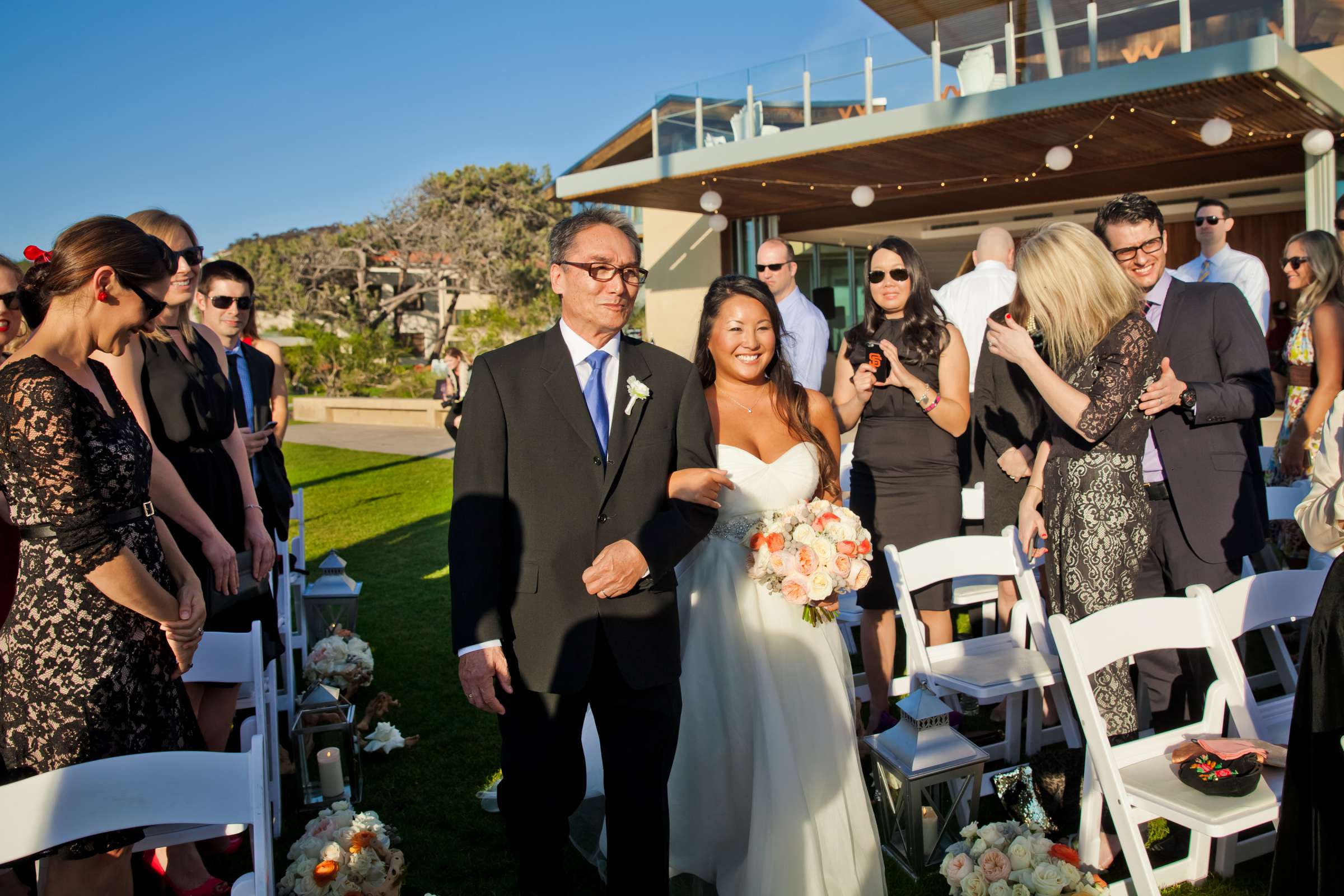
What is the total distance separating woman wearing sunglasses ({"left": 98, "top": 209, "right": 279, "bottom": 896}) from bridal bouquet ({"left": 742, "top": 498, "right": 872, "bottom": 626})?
2.05 meters

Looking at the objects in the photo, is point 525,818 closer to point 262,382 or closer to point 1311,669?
point 1311,669

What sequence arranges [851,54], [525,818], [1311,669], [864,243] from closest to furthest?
[1311,669], [525,818], [851,54], [864,243]

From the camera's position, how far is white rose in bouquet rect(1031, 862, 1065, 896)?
8.75 feet

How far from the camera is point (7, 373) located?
2.40 meters

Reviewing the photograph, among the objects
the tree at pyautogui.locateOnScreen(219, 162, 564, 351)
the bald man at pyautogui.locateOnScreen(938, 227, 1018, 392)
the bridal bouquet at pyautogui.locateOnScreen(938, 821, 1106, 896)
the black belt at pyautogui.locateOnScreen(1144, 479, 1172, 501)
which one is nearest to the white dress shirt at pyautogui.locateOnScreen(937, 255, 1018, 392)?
the bald man at pyautogui.locateOnScreen(938, 227, 1018, 392)

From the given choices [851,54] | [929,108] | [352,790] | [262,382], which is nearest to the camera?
[352,790]

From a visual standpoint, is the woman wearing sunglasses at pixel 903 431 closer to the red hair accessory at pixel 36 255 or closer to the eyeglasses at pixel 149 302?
the eyeglasses at pixel 149 302

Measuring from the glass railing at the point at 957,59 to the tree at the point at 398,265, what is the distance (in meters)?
20.2

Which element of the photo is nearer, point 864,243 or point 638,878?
point 638,878

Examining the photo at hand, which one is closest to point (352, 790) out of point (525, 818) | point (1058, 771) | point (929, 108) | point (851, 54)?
point (525, 818)

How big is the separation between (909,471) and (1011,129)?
10.7m

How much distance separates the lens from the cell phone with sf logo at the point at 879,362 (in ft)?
14.7

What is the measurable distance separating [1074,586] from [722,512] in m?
1.40

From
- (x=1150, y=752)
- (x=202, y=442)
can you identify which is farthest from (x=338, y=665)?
(x=1150, y=752)
